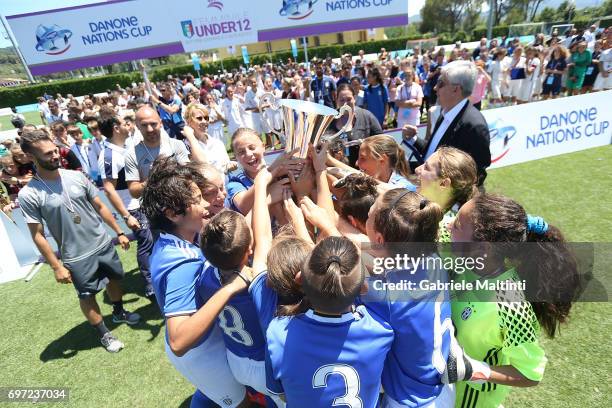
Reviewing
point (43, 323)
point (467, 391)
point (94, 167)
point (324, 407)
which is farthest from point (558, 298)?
point (94, 167)

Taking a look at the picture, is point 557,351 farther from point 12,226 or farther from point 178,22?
point 178,22

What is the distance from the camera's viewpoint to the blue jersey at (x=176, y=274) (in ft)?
5.57

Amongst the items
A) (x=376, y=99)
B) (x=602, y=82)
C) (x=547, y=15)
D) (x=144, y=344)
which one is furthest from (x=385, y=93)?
(x=547, y=15)

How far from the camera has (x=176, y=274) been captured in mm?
1768

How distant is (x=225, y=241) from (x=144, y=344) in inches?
118

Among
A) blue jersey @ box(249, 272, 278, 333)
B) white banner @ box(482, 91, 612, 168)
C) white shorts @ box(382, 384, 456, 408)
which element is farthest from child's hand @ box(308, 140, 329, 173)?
white banner @ box(482, 91, 612, 168)

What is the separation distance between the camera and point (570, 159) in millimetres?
6859

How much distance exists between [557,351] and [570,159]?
5662 millimetres

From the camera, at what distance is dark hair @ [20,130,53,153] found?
9.89 feet

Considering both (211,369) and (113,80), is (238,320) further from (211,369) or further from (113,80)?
(113,80)

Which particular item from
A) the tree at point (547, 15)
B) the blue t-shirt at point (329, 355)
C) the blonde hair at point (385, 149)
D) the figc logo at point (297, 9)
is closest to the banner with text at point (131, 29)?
the figc logo at point (297, 9)

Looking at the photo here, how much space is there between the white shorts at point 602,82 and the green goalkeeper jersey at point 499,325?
12.4m

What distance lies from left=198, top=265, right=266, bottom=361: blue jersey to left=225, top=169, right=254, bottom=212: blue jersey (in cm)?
78

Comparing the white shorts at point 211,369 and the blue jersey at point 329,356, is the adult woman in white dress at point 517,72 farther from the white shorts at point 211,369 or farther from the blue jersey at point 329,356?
the white shorts at point 211,369
